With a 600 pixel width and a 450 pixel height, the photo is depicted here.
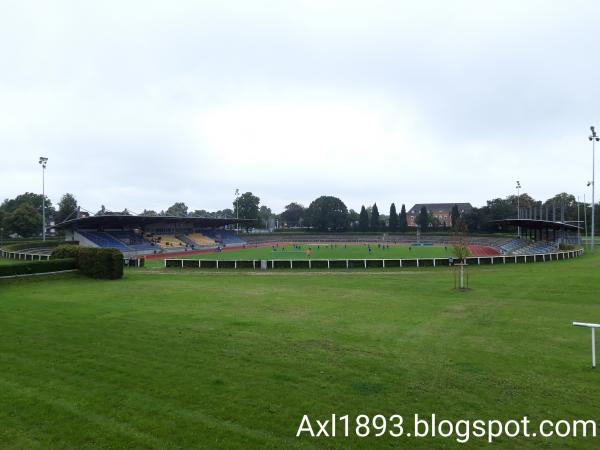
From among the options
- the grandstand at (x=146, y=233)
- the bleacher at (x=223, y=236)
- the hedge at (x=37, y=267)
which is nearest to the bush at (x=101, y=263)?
the hedge at (x=37, y=267)

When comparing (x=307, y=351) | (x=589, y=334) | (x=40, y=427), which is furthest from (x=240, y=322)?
(x=589, y=334)

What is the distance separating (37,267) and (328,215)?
99.4 metres

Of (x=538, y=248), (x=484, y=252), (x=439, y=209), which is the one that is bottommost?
(x=484, y=252)

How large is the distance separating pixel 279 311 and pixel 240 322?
255 cm

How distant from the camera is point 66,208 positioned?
89062mm

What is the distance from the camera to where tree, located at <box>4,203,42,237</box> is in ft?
256

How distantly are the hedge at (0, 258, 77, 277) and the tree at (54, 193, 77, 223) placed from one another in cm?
6364

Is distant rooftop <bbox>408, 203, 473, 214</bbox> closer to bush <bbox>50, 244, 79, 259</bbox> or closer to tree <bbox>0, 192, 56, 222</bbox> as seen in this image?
tree <bbox>0, 192, 56, 222</bbox>

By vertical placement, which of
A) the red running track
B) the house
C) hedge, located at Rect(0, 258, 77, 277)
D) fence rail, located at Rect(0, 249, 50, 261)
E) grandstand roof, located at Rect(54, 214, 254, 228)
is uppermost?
the house

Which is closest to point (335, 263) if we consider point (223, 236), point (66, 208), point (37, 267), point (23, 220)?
point (37, 267)

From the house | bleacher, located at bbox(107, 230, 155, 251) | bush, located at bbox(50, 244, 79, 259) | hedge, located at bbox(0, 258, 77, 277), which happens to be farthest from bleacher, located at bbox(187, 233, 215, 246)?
the house

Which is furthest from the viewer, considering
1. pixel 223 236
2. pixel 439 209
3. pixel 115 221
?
pixel 439 209

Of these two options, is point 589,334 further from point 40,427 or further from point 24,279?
point 24,279

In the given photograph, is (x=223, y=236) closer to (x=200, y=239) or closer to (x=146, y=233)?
(x=200, y=239)
